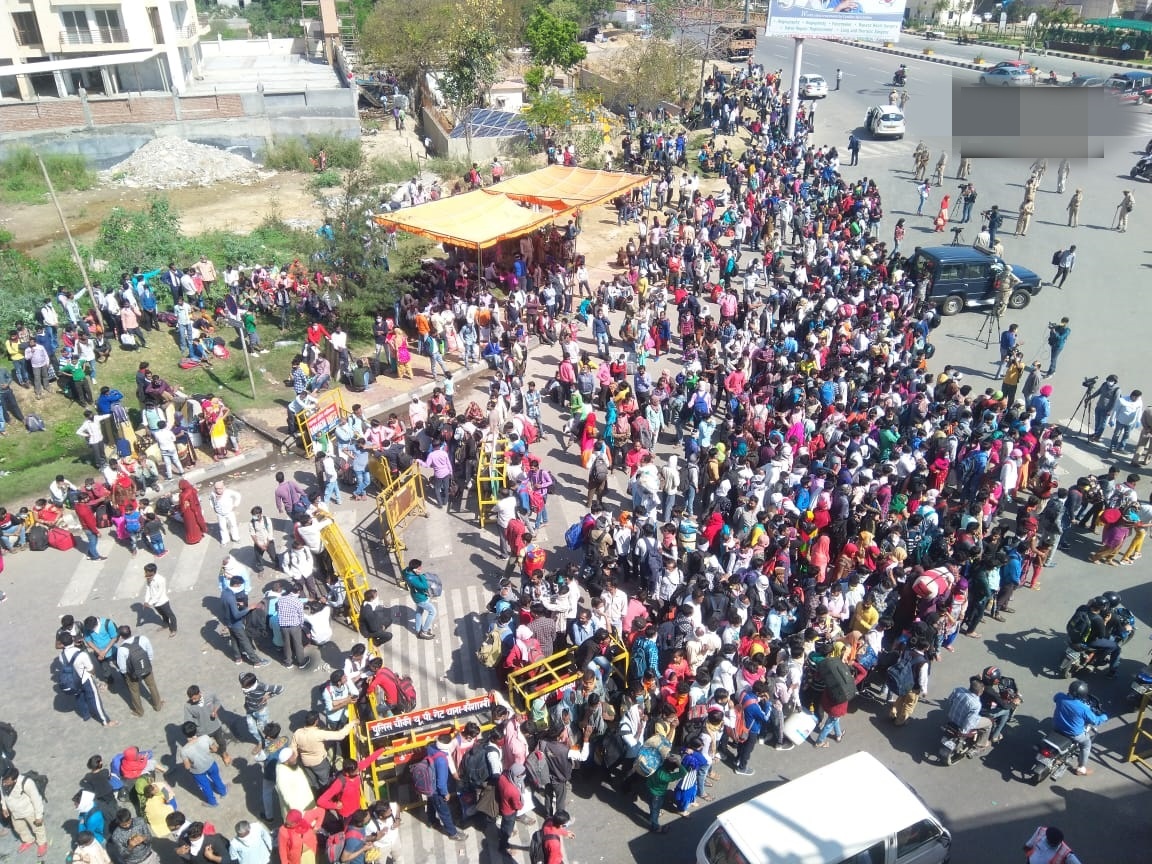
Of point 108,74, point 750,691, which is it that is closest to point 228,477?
point 750,691

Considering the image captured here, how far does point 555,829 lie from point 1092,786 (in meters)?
6.39

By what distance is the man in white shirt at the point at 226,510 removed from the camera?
12848mm

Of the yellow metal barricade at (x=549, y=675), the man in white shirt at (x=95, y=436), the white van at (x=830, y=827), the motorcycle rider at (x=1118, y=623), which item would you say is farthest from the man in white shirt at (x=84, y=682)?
the motorcycle rider at (x=1118, y=623)

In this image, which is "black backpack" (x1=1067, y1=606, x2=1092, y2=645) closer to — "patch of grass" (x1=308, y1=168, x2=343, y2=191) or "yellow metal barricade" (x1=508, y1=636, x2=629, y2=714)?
"yellow metal barricade" (x1=508, y1=636, x2=629, y2=714)

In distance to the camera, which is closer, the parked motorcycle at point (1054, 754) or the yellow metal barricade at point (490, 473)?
the parked motorcycle at point (1054, 754)

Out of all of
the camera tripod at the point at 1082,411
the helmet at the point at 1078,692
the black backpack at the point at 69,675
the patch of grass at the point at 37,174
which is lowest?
the camera tripod at the point at 1082,411

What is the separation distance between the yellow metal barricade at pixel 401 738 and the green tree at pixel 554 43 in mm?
47695

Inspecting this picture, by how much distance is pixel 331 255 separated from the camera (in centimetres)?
2008

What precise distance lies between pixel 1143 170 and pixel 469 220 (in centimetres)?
2889

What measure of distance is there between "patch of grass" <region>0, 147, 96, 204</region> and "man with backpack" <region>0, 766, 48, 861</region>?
2984 centimetres

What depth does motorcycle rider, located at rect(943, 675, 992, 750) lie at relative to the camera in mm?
9062

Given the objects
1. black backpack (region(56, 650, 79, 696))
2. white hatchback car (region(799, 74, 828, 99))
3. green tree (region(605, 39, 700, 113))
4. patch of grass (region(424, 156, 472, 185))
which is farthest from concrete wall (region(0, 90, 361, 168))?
black backpack (region(56, 650, 79, 696))

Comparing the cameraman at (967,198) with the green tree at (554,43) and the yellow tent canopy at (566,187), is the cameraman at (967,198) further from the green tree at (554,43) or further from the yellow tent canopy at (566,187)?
the green tree at (554,43)

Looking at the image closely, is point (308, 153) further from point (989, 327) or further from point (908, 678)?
point (908, 678)
